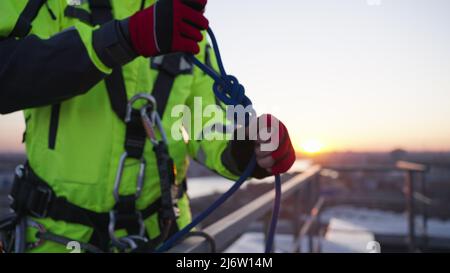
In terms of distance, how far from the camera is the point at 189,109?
4.18ft

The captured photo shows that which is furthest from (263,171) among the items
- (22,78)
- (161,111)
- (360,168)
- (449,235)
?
(449,235)

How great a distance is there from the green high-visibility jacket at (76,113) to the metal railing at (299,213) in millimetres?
170

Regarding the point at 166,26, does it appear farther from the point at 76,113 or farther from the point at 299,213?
the point at 299,213

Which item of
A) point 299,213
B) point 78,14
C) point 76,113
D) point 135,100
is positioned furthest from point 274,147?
point 299,213

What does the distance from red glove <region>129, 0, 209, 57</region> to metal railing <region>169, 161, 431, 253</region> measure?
442mm

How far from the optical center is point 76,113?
95 centimetres

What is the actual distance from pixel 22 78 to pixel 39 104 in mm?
75

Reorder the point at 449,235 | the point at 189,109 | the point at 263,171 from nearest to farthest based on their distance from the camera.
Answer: the point at 263,171 < the point at 189,109 < the point at 449,235

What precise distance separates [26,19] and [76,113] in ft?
0.85

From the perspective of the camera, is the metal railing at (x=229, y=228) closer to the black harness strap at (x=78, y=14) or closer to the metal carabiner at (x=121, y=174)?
the metal carabiner at (x=121, y=174)

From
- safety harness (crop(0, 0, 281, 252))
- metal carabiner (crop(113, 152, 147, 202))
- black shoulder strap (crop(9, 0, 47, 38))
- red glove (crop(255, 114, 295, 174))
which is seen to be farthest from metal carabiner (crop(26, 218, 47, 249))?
red glove (crop(255, 114, 295, 174))

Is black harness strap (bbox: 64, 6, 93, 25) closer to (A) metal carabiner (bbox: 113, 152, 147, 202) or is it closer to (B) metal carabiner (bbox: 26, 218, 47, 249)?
(A) metal carabiner (bbox: 113, 152, 147, 202)

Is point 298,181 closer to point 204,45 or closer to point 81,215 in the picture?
point 204,45

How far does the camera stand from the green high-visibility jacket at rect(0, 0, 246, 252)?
2.53 ft
